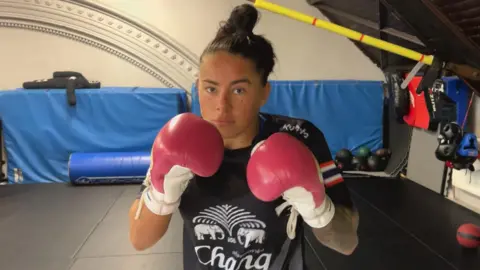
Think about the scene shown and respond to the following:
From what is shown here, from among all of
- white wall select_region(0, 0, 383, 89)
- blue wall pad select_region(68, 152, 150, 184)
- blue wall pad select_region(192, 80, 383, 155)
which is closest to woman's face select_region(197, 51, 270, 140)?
blue wall pad select_region(68, 152, 150, 184)

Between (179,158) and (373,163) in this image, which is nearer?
(179,158)

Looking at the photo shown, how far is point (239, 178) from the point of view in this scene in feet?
3.67

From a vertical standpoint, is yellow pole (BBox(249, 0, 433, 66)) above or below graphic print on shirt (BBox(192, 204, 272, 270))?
above

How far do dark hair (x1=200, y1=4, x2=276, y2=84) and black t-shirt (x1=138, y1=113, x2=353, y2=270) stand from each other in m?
0.19

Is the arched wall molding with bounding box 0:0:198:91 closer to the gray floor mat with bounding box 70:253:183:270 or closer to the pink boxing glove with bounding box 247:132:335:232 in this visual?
the gray floor mat with bounding box 70:253:183:270

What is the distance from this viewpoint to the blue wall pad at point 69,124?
4.09 meters

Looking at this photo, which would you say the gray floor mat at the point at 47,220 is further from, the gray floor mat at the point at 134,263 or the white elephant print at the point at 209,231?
the white elephant print at the point at 209,231

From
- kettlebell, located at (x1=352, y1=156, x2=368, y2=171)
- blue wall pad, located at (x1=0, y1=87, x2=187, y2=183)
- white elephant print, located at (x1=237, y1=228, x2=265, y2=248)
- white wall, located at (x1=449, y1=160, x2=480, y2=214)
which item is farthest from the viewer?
kettlebell, located at (x1=352, y1=156, x2=368, y2=171)

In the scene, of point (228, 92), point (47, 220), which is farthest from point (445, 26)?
point (47, 220)

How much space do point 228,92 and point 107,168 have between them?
3.10 m

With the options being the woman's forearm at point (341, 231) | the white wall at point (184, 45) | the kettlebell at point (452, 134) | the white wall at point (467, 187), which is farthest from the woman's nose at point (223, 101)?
the white wall at point (184, 45)

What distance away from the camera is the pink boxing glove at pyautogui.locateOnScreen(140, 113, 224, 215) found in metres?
1.03

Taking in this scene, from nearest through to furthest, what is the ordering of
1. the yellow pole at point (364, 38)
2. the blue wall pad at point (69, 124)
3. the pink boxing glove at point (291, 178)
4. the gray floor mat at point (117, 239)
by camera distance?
1. the pink boxing glove at point (291, 178)
2. the yellow pole at point (364, 38)
3. the gray floor mat at point (117, 239)
4. the blue wall pad at point (69, 124)

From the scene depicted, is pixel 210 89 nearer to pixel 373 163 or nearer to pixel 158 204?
pixel 158 204
